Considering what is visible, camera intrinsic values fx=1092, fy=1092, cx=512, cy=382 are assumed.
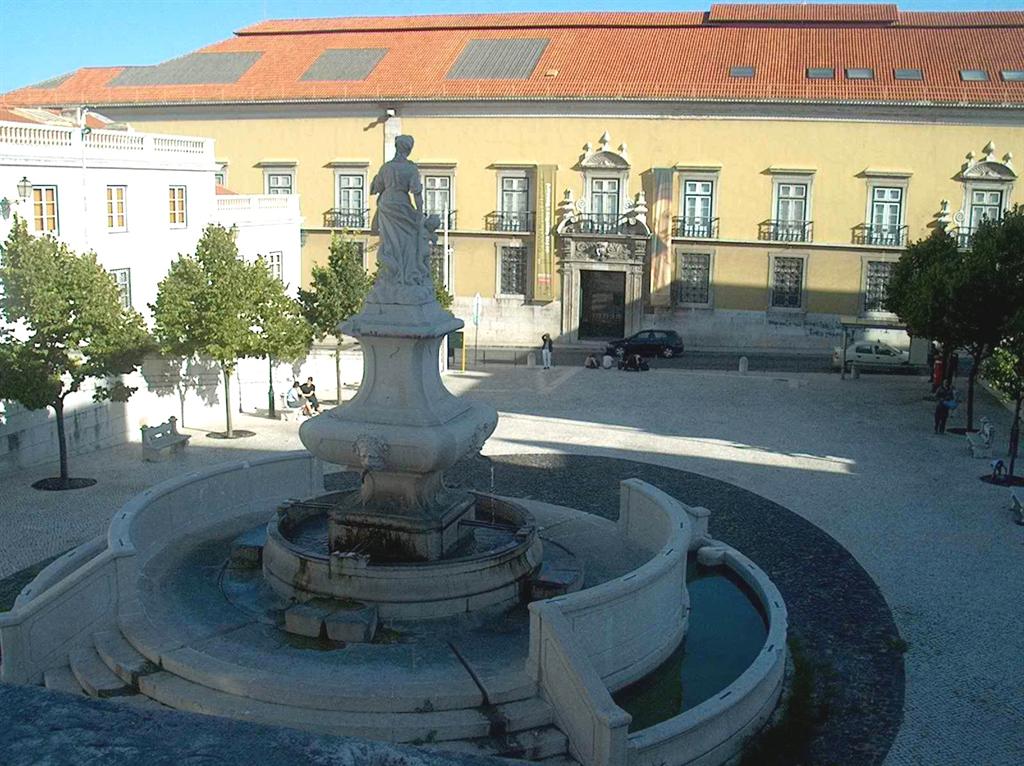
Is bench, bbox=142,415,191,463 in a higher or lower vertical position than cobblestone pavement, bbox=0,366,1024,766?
higher

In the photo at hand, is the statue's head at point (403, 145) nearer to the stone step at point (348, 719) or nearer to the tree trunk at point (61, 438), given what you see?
the stone step at point (348, 719)

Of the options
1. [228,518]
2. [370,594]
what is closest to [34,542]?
[228,518]

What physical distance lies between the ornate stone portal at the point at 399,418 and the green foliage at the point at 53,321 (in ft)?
28.4

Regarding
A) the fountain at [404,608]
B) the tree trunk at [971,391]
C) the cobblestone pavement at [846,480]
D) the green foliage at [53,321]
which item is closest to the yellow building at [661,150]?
the cobblestone pavement at [846,480]

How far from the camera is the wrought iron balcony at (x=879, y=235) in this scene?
132 feet

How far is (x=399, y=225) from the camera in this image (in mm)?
12328

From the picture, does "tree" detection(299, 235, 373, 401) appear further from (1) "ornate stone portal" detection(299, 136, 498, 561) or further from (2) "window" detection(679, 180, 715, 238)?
(2) "window" detection(679, 180, 715, 238)

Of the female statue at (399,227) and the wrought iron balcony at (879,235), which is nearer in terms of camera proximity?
the female statue at (399,227)

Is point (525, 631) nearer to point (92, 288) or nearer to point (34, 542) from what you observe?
point (34, 542)

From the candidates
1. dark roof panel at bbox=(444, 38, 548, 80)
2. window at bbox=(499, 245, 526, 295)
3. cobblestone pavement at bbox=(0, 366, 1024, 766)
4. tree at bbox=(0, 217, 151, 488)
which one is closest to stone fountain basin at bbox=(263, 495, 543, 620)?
cobblestone pavement at bbox=(0, 366, 1024, 766)

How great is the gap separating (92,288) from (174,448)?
3778mm

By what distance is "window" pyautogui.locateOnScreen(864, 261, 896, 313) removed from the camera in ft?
134

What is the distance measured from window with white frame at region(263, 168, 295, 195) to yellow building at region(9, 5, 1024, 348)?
9 centimetres

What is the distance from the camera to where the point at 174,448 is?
2167 cm
